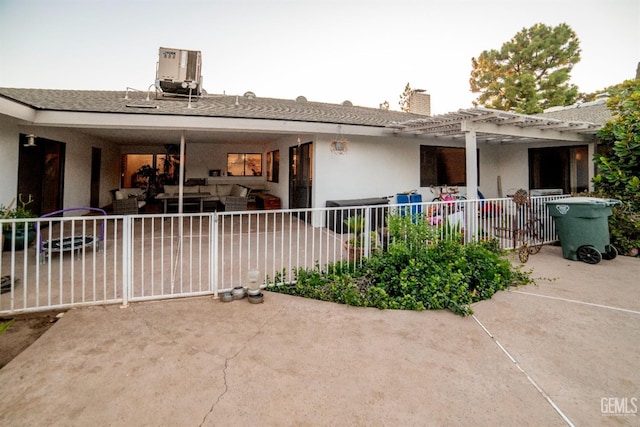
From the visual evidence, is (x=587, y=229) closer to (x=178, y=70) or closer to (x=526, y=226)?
(x=526, y=226)

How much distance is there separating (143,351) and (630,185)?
9304 millimetres

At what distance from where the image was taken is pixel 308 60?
12.0m

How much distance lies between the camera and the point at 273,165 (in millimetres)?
13055

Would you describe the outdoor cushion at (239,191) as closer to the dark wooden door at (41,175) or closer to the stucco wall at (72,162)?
the stucco wall at (72,162)

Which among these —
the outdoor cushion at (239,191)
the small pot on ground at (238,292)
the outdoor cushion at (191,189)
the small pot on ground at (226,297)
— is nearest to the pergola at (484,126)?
the outdoor cushion at (239,191)

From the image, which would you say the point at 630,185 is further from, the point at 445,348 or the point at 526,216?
the point at 445,348

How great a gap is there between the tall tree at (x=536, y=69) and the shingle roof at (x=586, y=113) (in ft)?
26.4

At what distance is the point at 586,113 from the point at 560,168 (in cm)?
280

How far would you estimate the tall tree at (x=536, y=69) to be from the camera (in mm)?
19641

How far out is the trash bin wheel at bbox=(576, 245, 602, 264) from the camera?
549 centimetres

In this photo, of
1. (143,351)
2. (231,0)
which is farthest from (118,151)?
(143,351)

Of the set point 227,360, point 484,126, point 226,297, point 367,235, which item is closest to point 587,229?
point 484,126

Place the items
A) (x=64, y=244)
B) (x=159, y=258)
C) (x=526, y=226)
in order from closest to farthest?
(x=64, y=244)
(x=159, y=258)
(x=526, y=226)

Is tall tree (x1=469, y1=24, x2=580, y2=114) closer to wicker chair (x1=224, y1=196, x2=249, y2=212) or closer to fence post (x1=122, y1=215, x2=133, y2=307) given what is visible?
wicker chair (x1=224, y1=196, x2=249, y2=212)
